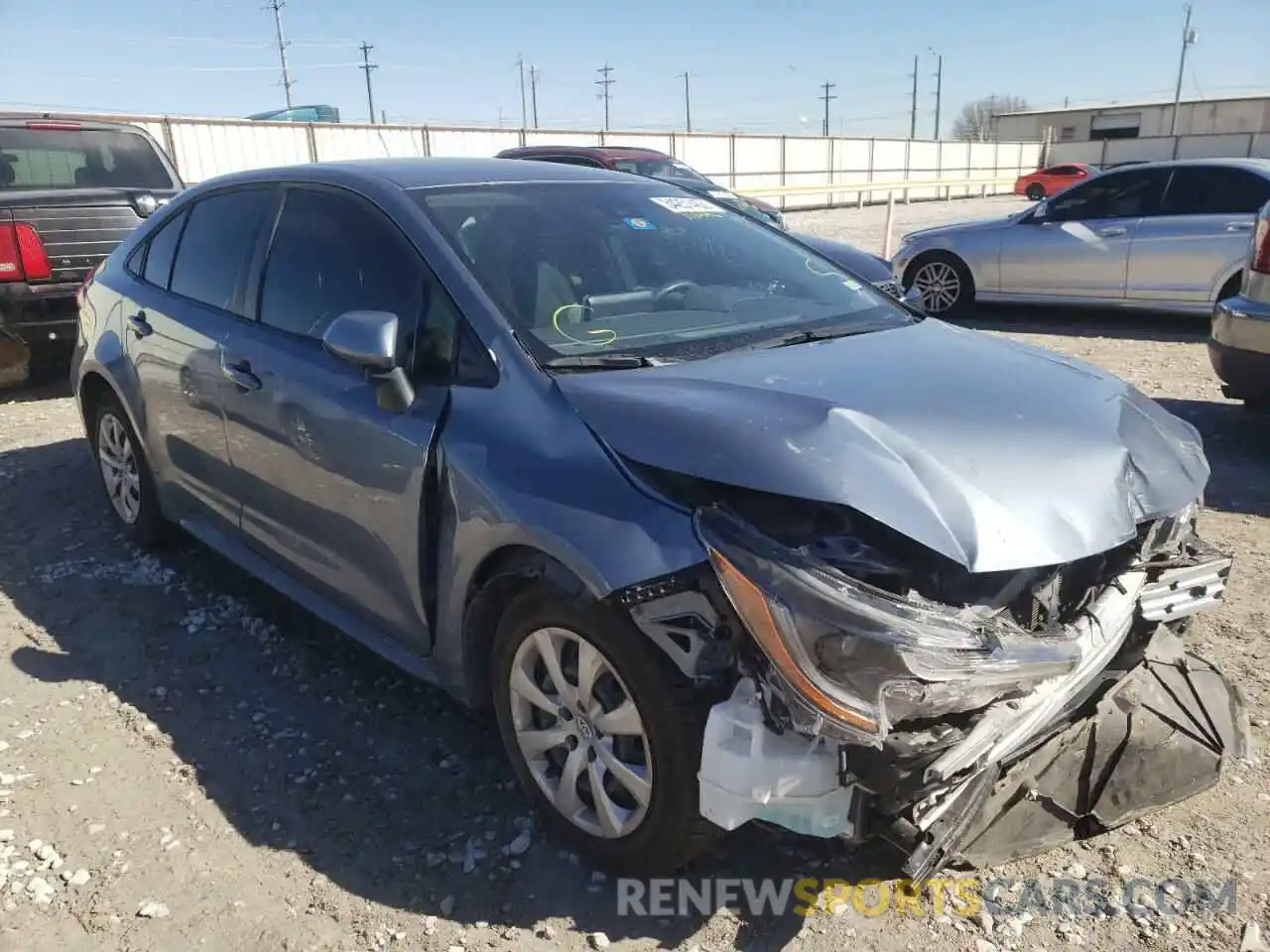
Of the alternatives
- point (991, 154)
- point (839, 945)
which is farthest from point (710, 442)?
point (991, 154)

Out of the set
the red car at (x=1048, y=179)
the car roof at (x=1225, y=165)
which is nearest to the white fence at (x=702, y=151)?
the red car at (x=1048, y=179)

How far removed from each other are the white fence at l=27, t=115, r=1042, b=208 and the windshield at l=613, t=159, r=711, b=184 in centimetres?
344

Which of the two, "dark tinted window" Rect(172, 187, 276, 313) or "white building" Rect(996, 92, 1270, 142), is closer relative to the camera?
"dark tinted window" Rect(172, 187, 276, 313)

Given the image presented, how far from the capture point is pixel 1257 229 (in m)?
5.54

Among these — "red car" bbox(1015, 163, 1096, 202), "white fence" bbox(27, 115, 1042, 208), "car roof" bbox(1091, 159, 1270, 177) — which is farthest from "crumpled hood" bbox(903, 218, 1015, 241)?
"red car" bbox(1015, 163, 1096, 202)

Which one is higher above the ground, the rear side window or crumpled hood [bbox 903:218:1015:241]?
the rear side window

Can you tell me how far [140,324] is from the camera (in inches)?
172

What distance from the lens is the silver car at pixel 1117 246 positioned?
8.89 metres

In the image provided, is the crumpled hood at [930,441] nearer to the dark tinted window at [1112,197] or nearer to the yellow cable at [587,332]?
the yellow cable at [587,332]

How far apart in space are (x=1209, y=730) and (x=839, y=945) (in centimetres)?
127

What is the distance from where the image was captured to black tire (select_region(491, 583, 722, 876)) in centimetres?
226

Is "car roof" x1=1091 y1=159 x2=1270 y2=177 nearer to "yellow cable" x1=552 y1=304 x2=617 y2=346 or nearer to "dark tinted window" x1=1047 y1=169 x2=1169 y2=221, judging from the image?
"dark tinted window" x1=1047 y1=169 x2=1169 y2=221

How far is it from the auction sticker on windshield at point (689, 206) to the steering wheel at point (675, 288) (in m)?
0.48

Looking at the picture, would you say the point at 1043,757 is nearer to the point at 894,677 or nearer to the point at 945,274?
the point at 894,677
